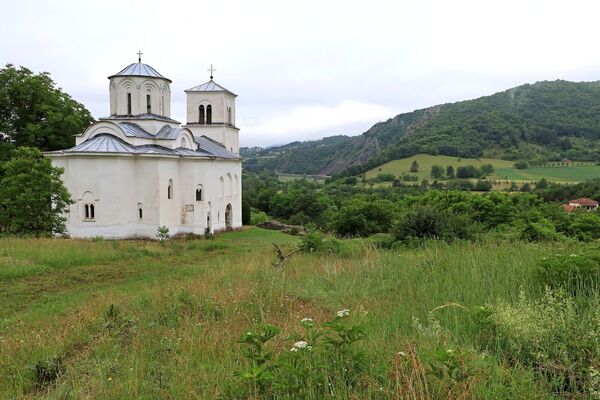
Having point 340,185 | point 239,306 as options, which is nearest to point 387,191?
point 340,185

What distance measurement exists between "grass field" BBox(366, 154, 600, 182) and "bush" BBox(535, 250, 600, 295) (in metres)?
76.5

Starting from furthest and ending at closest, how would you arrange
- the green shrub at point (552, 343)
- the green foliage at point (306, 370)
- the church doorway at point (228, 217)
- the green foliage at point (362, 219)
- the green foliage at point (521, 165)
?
the green foliage at point (521, 165)
the church doorway at point (228, 217)
the green foliage at point (362, 219)
the green shrub at point (552, 343)
the green foliage at point (306, 370)

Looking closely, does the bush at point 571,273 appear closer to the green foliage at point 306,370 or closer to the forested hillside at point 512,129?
the green foliage at point 306,370

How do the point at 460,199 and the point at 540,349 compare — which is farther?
the point at 460,199

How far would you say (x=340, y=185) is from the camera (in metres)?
94.4

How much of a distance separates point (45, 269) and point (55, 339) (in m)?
9.05

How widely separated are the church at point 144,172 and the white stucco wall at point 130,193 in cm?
5

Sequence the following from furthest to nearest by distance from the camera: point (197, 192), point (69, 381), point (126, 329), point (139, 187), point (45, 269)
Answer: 1. point (197, 192)
2. point (139, 187)
3. point (45, 269)
4. point (126, 329)
5. point (69, 381)

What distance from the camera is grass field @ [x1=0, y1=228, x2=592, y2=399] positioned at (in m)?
3.57

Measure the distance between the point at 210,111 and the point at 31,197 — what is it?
16.7 metres

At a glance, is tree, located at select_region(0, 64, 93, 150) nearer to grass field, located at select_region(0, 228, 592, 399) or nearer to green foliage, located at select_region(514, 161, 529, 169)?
grass field, located at select_region(0, 228, 592, 399)

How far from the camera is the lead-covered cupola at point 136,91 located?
28.5 meters

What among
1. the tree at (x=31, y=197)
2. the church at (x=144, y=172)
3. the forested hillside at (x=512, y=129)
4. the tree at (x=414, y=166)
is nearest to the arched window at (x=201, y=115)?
the church at (x=144, y=172)

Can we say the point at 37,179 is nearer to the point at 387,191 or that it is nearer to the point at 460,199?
the point at 460,199
